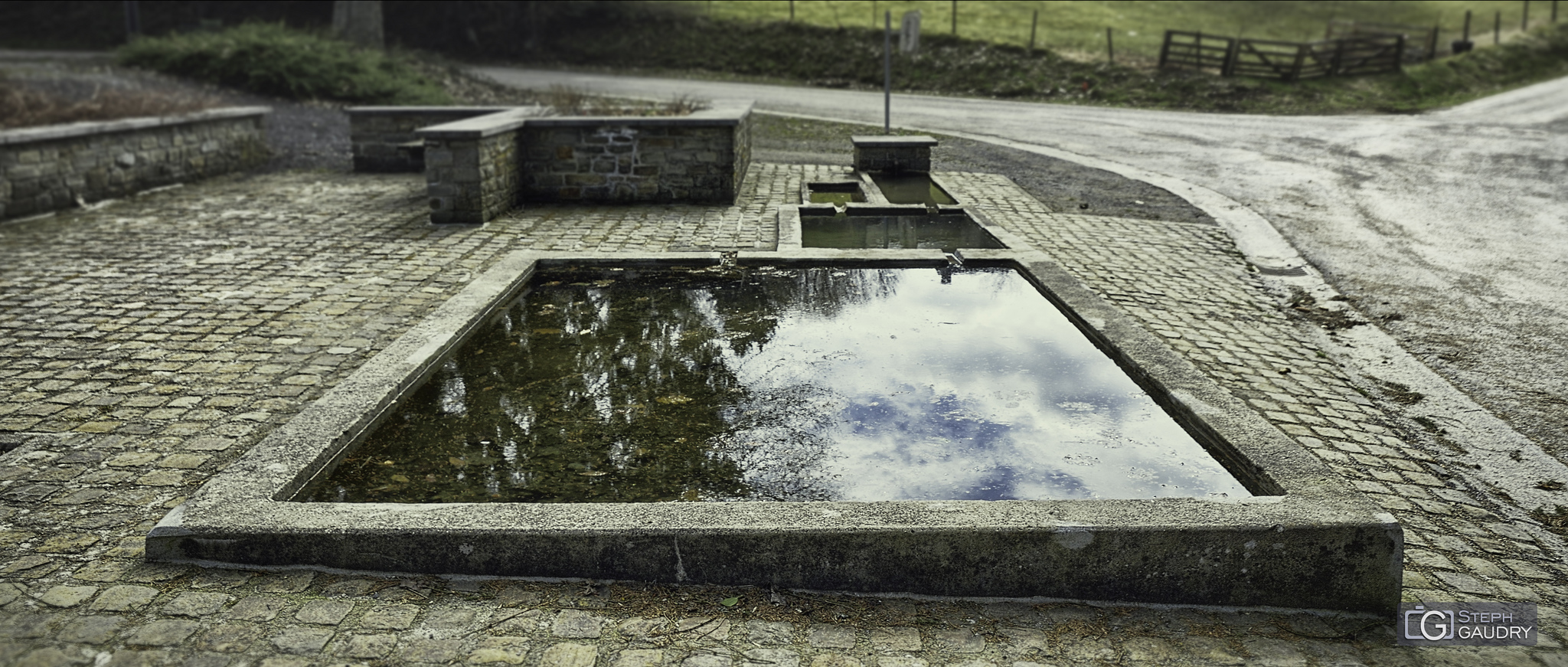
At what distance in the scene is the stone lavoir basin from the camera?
3480 mm

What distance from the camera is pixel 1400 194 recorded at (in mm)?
11805

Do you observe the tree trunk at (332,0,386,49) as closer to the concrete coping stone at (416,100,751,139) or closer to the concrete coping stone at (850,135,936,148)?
the concrete coping stone at (416,100,751,139)

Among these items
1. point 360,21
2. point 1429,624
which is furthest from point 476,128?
point 360,21

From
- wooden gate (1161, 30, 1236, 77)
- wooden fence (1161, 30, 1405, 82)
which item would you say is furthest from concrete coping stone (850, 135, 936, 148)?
wooden fence (1161, 30, 1405, 82)

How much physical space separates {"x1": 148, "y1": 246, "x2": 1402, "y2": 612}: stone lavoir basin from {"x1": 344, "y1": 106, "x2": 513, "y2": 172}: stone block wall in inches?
270

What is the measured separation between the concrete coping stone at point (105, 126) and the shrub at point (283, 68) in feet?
15.2

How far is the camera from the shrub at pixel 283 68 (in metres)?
17.4

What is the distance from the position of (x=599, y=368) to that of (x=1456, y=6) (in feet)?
131

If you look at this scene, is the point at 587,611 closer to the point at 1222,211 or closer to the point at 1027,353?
the point at 1027,353

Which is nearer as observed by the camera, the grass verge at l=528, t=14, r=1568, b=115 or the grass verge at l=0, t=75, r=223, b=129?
the grass verge at l=0, t=75, r=223, b=129

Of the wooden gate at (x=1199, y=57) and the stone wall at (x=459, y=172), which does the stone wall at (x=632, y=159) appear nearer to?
the stone wall at (x=459, y=172)

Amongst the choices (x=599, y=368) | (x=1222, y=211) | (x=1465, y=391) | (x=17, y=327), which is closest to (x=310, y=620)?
(x=599, y=368)

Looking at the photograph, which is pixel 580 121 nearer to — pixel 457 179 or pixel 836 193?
pixel 457 179

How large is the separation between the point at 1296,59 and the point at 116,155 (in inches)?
915
